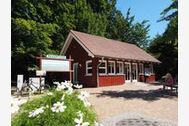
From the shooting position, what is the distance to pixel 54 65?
22328 millimetres

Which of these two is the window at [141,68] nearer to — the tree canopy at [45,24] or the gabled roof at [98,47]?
the gabled roof at [98,47]

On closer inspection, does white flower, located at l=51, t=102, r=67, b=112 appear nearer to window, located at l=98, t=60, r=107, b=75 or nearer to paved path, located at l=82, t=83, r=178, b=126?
paved path, located at l=82, t=83, r=178, b=126

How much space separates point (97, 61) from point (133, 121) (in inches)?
612

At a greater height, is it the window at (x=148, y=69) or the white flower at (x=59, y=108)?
the white flower at (x=59, y=108)

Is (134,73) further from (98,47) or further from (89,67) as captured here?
(89,67)

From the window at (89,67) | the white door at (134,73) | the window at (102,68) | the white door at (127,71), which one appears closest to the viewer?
the window at (102,68)

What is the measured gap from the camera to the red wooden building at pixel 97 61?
86.2 ft

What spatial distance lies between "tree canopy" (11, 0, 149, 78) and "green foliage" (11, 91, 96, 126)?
2513cm

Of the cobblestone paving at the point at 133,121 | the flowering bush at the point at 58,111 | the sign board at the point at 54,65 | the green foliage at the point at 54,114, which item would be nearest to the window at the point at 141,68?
the sign board at the point at 54,65

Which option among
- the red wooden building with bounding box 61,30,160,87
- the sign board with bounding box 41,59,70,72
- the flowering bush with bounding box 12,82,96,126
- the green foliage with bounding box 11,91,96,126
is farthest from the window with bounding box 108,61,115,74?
the green foliage with bounding box 11,91,96,126

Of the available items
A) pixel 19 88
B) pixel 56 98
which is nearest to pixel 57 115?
pixel 56 98
